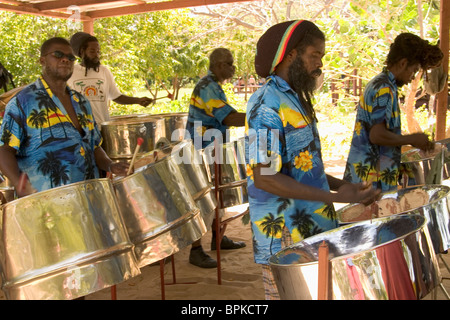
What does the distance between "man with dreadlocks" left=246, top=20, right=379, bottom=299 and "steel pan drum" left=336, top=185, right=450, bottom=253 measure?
10.7 inches

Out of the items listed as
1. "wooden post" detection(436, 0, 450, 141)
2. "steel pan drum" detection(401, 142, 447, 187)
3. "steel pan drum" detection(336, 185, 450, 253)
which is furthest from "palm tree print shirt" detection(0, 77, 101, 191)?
"wooden post" detection(436, 0, 450, 141)

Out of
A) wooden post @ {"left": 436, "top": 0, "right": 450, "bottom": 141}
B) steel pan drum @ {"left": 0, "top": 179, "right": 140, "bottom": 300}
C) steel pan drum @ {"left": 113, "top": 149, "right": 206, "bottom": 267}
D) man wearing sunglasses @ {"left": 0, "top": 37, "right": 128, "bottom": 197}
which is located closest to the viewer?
steel pan drum @ {"left": 0, "top": 179, "right": 140, "bottom": 300}

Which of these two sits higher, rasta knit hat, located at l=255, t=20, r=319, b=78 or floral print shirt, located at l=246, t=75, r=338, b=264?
rasta knit hat, located at l=255, t=20, r=319, b=78

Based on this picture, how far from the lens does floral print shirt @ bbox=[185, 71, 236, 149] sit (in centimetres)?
256

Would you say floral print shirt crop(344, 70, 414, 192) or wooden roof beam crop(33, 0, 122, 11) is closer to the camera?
floral print shirt crop(344, 70, 414, 192)

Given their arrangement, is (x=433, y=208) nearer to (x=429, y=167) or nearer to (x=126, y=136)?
(x=429, y=167)

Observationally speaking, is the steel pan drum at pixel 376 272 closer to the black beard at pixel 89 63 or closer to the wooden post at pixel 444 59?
the black beard at pixel 89 63

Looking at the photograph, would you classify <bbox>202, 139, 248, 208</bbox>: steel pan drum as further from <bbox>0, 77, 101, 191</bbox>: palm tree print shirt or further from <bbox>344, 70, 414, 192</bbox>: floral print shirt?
<bbox>0, 77, 101, 191</bbox>: palm tree print shirt

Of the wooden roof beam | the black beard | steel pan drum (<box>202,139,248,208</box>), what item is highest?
the wooden roof beam

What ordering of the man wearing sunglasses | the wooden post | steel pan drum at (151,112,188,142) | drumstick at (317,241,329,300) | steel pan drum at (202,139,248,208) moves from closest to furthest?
drumstick at (317,241,329,300)
the man wearing sunglasses
steel pan drum at (202,139,248,208)
steel pan drum at (151,112,188,142)
the wooden post

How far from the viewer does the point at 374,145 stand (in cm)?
200

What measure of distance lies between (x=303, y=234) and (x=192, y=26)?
8571 millimetres

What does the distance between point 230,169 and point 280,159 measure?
1355 millimetres
